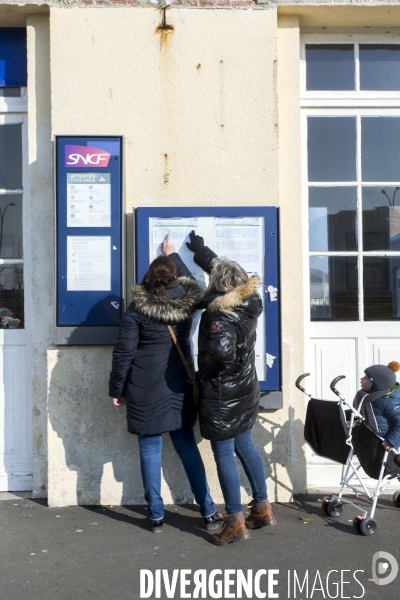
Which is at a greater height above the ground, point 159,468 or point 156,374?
point 156,374

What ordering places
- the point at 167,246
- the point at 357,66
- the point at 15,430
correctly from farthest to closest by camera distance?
the point at 357,66 → the point at 15,430 → the point at 167,246

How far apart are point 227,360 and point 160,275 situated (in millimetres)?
768

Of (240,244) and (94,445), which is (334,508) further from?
(240,244)

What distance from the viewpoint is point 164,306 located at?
4500 mm

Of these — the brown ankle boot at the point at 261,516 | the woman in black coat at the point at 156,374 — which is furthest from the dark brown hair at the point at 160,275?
the brown ankle boot at the point at 261,516

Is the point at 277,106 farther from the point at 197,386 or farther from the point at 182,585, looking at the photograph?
the point at 182,585

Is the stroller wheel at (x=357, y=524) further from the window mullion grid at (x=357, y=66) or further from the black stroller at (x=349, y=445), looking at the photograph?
the window mullion grid at (x=357, y=66)

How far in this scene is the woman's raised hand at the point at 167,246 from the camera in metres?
5.00

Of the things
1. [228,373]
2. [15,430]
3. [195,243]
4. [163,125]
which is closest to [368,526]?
[228,373]

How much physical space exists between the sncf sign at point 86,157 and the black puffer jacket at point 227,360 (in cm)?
145

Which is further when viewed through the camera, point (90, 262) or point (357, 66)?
point (357, 66)

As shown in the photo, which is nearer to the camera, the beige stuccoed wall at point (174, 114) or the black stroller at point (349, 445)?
the black stroller at point (349, 445)

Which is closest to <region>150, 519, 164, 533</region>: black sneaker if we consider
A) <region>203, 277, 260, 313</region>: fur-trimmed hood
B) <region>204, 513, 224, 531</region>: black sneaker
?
<region>204, 513, 224, 531</region>: black sneaker

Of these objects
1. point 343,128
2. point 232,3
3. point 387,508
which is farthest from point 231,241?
point 387,508
